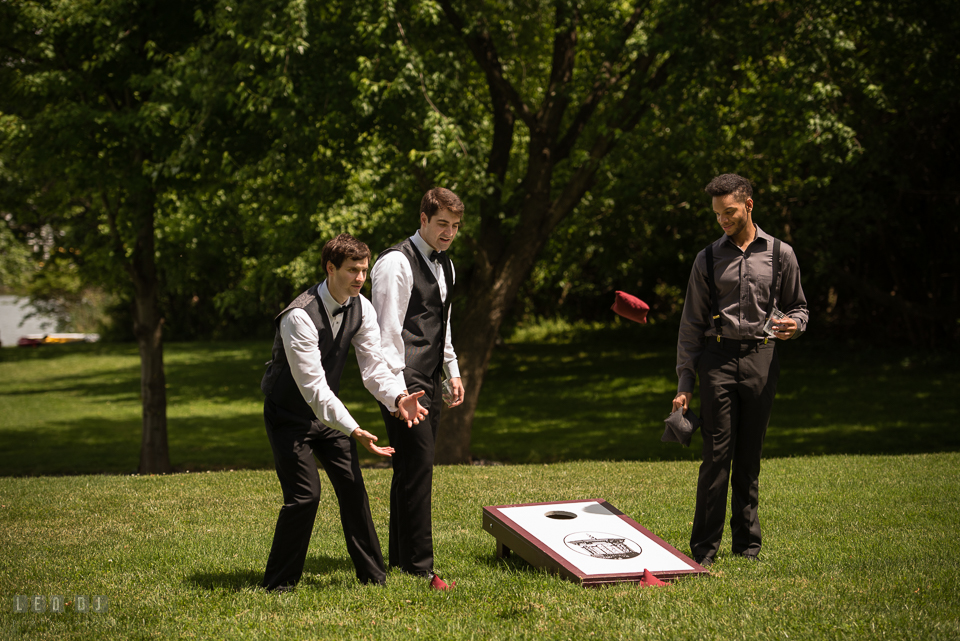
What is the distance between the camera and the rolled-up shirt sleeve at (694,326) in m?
5.23

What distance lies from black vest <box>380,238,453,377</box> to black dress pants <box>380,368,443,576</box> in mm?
90

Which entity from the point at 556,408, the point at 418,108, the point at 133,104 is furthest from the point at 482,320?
the point at 556,408

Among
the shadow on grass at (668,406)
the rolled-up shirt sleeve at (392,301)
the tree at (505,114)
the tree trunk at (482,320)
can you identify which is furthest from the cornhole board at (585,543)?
the shadow on grass at (668,406)

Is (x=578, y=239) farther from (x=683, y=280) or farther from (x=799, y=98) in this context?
(x=799, y=98)

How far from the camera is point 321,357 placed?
4570 millimetres

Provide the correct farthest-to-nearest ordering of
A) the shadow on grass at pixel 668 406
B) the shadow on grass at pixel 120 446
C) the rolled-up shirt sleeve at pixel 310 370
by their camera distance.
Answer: the shadow on grass at pixel 120 446
the shadow on grass at pixel 668 406
the rolled-up shirt sleeve at pixel 310 370

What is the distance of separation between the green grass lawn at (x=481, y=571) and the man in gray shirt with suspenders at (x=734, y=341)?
1.66 ft

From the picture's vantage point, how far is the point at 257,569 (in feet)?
17.6

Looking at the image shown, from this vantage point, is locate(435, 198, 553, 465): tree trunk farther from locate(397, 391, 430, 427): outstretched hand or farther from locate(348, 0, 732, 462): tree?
locate(397, 391, 430, 427): outstretched hand

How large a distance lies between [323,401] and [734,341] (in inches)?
101

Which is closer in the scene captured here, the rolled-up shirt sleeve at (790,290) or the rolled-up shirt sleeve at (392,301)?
the rolled-up shirt sleeve at (392,301)

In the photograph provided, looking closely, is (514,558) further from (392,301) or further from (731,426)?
(392,301)

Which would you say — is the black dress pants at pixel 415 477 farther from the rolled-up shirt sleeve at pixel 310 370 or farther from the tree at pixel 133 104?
the tree at pixel 133 104

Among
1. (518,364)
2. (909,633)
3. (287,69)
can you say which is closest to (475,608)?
(909,633)
